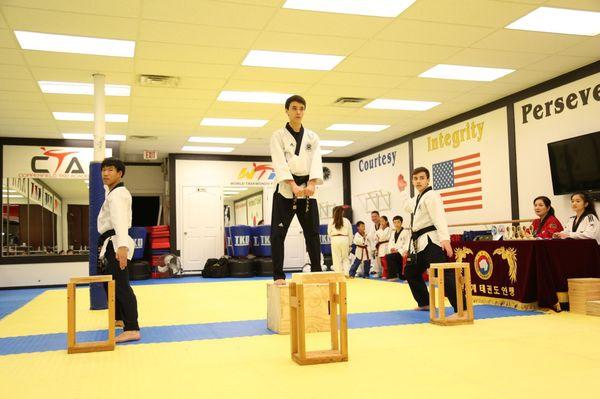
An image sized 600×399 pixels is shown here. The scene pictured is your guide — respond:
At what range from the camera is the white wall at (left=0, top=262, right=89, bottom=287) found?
11.0 metres

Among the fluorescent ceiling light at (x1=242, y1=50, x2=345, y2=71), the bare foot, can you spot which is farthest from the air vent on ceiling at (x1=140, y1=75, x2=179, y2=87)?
the bare foot

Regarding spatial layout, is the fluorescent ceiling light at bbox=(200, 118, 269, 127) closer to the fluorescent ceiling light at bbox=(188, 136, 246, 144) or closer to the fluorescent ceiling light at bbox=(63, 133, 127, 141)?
the fluorescent ceiling light at bbox=(188, 136, 246, 144)

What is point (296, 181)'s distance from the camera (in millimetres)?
4555

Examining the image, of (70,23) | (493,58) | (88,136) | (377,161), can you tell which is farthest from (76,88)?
(377,161)

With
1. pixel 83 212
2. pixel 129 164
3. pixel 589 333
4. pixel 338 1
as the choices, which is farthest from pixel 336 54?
pixel 129 164

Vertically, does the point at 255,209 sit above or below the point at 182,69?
below

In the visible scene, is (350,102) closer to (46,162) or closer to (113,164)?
(113,164)

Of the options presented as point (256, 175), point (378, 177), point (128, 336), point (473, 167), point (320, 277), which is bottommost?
point (128, 336)

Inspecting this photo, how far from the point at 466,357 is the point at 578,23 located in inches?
173

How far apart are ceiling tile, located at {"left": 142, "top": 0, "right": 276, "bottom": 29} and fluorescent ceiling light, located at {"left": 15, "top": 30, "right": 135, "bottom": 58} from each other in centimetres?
94

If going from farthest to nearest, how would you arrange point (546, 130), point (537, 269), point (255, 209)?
point (255, 209)
point (546, 130)
point (537, 269)

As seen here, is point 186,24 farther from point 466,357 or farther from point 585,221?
point 585,221

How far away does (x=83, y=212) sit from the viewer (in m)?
12.0

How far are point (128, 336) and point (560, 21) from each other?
5478mm
